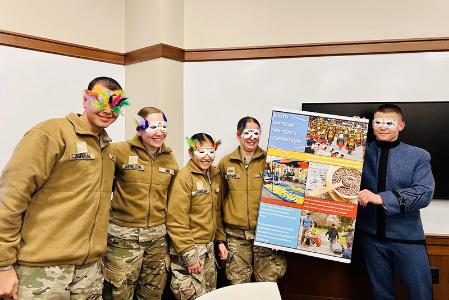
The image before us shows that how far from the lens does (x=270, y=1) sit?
3.28 metres

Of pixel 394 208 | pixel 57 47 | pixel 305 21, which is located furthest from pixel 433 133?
pixel 57 47

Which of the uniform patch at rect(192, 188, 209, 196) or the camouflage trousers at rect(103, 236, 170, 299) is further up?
the uniform patch at rect(192, 188, 209, 196)

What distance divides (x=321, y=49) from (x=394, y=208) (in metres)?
1.63

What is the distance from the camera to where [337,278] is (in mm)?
2912

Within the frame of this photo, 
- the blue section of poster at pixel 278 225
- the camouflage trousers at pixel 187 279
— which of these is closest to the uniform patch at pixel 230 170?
the blue section of poster at pixel 278 225

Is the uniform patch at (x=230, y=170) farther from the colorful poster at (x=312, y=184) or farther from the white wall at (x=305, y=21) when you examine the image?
the white wall at (x=305, y=21)

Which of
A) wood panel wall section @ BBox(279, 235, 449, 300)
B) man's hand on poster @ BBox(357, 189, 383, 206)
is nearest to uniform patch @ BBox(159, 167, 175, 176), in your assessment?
man's hand on poster @ BBox(357, 189, 383, 206)

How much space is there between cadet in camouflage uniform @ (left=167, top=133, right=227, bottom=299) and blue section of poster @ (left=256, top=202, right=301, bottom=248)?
33cm

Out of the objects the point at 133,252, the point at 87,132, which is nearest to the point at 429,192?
the point at 133,252

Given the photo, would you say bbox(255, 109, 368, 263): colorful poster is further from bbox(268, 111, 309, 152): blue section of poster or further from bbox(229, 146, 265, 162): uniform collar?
bbox(229, 146, 265, 162): uniform collar

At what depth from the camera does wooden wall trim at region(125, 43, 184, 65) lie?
3.15 metres

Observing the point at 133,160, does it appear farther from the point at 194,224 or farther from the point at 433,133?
the point at 433,133

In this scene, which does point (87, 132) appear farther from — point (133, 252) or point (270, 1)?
point (270, 1)

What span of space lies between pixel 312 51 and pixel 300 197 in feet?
5.01
